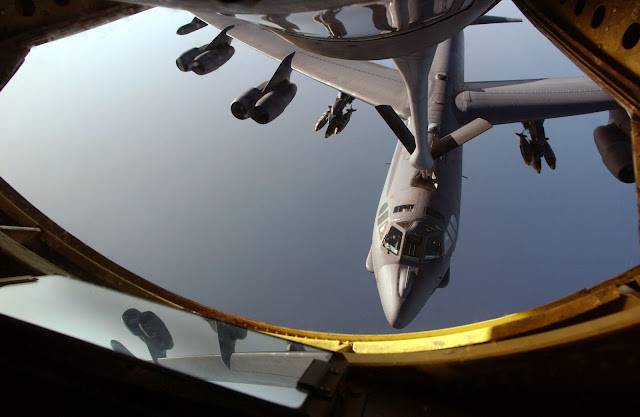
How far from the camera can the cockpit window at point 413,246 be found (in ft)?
28.2

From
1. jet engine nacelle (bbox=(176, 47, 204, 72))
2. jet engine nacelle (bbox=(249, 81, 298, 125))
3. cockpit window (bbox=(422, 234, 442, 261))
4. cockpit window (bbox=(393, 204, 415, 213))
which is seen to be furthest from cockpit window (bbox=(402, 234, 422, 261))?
jet engine nacelle (bbox=(176, 47, 204, 72))

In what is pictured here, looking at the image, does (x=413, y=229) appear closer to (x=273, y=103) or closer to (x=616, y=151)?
(x=616, y=151)

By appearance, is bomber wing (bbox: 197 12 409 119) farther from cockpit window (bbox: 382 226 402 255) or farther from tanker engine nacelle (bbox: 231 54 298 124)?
cockpit window (bbox: 382 226 402 255)

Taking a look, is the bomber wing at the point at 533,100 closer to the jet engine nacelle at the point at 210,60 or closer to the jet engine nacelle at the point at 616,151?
the jet engine nacelle at the point at 616,151

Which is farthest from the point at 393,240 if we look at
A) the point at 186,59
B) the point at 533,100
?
the point at 186,59

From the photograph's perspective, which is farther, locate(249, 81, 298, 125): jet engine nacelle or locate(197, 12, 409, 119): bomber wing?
locate(197, 12, 409, 119): bomber wing

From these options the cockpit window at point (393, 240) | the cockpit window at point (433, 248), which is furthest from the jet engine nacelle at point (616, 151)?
the cockpit window at point (393, 240)

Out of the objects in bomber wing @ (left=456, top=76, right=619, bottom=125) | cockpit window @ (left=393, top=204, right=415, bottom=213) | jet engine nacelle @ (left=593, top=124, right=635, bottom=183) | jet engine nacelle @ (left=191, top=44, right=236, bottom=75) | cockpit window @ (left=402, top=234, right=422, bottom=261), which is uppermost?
bomber wing @ (left=456, top=76, right=619, bottom=125)

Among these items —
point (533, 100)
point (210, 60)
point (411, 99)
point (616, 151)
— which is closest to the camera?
point (411, 99)

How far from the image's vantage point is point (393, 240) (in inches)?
348

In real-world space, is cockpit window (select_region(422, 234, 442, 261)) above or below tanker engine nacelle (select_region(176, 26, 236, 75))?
below

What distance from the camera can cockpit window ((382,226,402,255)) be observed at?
28.7 feet

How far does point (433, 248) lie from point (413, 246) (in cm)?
47

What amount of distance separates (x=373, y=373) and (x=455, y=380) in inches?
16.3
